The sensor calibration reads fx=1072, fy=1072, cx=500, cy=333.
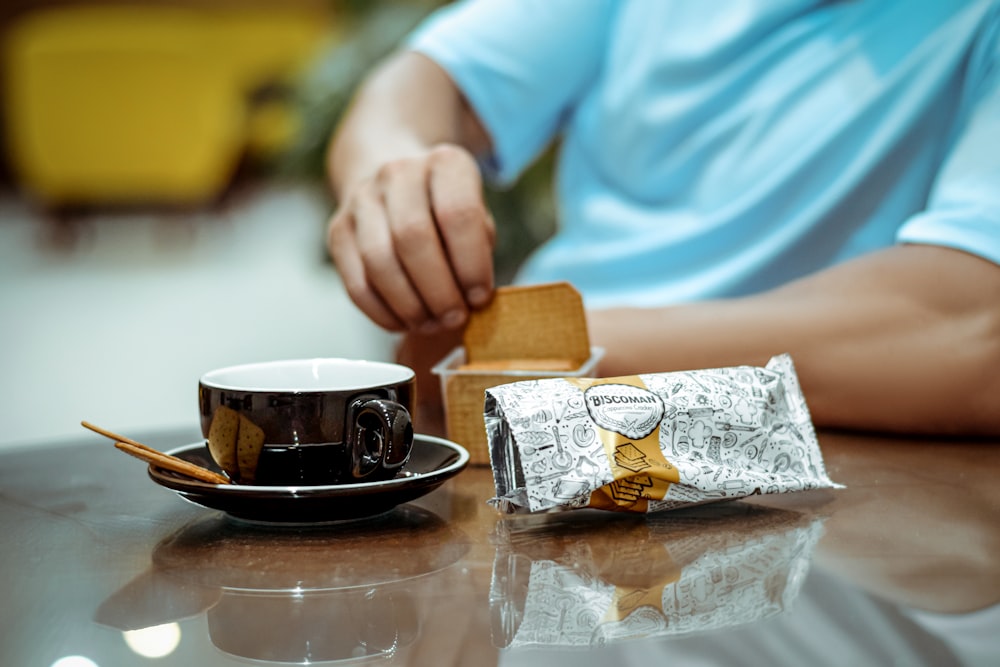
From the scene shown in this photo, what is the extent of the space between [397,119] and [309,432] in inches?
20.3

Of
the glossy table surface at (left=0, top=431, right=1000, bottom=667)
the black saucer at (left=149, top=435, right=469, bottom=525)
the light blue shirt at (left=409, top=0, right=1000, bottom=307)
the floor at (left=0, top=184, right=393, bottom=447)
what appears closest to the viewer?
the glossy table surface at (left=0, top=431, right=1000, bottom=667)

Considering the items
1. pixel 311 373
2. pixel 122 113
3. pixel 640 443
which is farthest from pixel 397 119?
pixel 122 113

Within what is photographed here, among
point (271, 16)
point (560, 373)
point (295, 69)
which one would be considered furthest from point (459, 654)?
point (271, 16)

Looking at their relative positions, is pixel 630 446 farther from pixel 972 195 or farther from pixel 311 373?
pixel 972 195

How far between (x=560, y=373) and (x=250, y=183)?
6.12 metres

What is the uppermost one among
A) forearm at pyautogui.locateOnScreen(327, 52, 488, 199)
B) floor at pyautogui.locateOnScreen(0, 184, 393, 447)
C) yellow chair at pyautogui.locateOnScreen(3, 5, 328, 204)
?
yellow chair at pyautogui.locateOnScreen(3, 5, 328, 204)

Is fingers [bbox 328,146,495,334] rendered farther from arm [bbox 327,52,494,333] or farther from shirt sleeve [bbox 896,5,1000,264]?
shirt sleeve [bbox 896,5,1000,264]

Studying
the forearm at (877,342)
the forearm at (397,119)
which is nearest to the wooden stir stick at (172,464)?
the forearm at (877,342)

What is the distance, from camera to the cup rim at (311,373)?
55cm

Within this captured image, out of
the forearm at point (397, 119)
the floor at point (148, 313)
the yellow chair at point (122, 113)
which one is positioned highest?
the yellow chair at point (122, 113)

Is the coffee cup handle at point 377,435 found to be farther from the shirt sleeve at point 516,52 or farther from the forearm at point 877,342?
the shirt sleeve at point 516,52

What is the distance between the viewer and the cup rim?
0.55 m

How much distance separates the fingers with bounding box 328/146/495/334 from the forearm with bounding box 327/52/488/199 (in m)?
0.15

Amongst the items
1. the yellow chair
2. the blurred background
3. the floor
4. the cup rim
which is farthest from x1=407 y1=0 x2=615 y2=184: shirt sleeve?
the yellow chair
